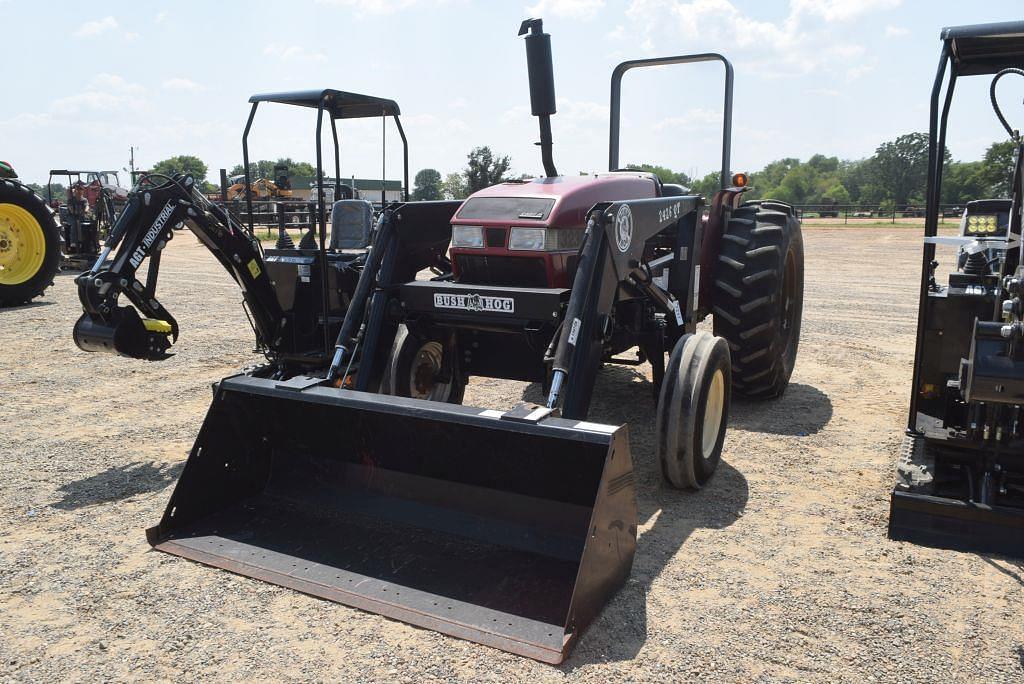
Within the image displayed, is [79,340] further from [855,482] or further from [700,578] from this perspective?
[855,482]

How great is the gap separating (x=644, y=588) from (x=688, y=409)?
1.05m

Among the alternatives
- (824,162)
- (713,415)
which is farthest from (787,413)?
(824,162)

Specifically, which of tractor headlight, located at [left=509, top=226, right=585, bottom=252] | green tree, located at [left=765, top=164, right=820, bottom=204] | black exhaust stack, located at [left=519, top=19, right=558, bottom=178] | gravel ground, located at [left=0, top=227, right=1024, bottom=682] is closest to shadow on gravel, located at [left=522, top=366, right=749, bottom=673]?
gravel ground, located at [left=0, top=227, right=1024, bottom=682]

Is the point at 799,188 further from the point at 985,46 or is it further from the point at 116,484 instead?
the point at 116,484

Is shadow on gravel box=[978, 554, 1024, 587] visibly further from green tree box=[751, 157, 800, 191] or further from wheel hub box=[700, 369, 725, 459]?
green tree box=[751, 157, 800, 191]

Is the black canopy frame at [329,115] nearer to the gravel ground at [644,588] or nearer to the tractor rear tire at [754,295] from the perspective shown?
the gravel ground at [644,588]

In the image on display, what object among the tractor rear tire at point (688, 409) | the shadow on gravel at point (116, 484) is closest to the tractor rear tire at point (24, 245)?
the shadow on gravel at point (116, 484)

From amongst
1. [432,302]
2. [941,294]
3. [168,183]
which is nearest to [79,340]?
[168,183]

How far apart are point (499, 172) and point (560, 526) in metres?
21.1

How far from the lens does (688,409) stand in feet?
13.5

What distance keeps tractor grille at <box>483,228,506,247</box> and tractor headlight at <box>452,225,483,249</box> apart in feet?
0.13

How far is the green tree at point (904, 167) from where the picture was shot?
8306cm

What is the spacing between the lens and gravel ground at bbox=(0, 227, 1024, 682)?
2836 mm

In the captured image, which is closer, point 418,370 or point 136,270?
point 418,370
